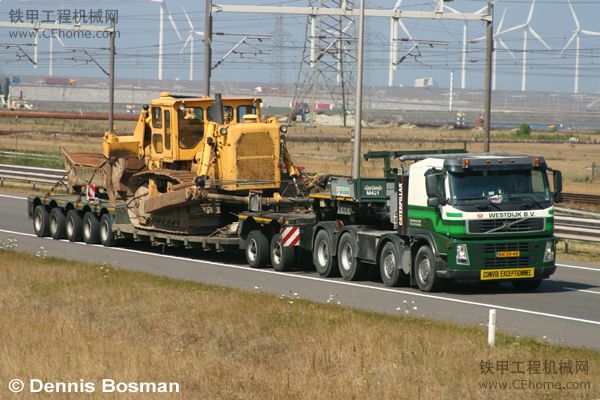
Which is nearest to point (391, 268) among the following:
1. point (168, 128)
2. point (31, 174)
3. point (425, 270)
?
point (425, 270)

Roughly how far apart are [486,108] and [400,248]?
13.7 m

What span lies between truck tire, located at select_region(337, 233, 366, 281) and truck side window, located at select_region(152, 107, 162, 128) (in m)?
7.06

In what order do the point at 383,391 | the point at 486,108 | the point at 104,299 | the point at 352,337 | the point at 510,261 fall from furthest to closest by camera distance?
the point at 486,108, the point at 510,261, the point at 104,299, the point at 352,337, the point at 383,391

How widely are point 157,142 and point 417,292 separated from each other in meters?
9.75

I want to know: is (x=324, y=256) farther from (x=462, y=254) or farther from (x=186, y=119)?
(x=186, y=119)

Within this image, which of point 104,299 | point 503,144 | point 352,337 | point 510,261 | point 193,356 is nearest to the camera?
point 193,356

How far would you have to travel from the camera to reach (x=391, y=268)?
72.6 feet

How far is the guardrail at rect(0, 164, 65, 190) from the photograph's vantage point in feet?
151

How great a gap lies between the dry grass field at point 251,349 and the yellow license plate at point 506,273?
2.75m

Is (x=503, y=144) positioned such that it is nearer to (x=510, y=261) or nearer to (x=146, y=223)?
(x=146, y=223)

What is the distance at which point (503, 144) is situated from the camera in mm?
94375

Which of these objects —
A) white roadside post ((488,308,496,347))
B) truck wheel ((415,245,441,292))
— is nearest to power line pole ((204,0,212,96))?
truck wheel ((415,245,441,292))

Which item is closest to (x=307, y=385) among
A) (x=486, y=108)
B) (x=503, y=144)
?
(x=486, y=108)

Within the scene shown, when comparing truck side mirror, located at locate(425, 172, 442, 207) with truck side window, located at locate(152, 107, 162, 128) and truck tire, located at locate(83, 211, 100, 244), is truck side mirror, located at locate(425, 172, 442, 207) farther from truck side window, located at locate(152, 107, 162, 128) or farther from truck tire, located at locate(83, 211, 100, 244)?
truck tire, located at locate(83, 211, 100, 244)
